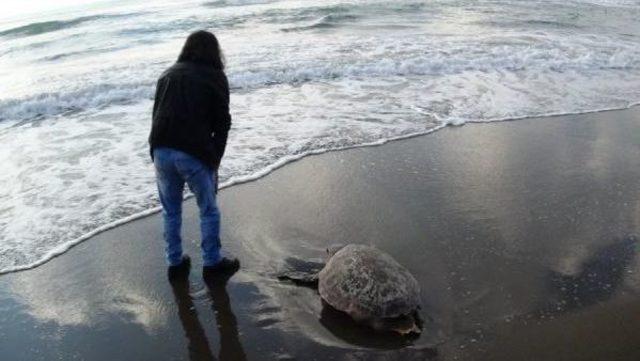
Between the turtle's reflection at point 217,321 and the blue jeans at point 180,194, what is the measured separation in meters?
0.19

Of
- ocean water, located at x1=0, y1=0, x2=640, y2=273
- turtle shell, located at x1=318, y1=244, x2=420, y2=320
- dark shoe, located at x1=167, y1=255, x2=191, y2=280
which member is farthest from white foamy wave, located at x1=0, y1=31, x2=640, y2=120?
turtle shell, located at x1=318, y1=244, x2=420, y2=320

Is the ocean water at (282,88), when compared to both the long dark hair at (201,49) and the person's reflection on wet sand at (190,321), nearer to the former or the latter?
the person's reflection on wet sand at (190,321)

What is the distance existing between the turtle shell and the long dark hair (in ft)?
5.45

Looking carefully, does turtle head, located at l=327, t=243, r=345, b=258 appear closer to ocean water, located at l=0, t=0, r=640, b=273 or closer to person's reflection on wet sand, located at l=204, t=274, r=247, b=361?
person's reflection on wet sand, located at l=204, t=274, r=247, b=361

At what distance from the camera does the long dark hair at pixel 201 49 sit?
3621mm

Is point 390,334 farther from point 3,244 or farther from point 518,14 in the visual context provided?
point 518,14

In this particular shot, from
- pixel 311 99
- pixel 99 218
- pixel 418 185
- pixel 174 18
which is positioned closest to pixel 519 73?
pixel 311 99

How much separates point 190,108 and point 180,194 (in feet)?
2.42

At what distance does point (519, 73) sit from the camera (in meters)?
10.1

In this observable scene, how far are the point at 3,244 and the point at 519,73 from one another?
8978 mm

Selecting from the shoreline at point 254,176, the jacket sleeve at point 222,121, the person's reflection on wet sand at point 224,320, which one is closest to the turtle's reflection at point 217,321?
the person's reflection on wet sand at point 224,320

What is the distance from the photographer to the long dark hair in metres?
3.62

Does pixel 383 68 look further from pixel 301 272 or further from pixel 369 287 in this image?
pixel 369 287

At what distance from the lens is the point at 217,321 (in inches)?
139
